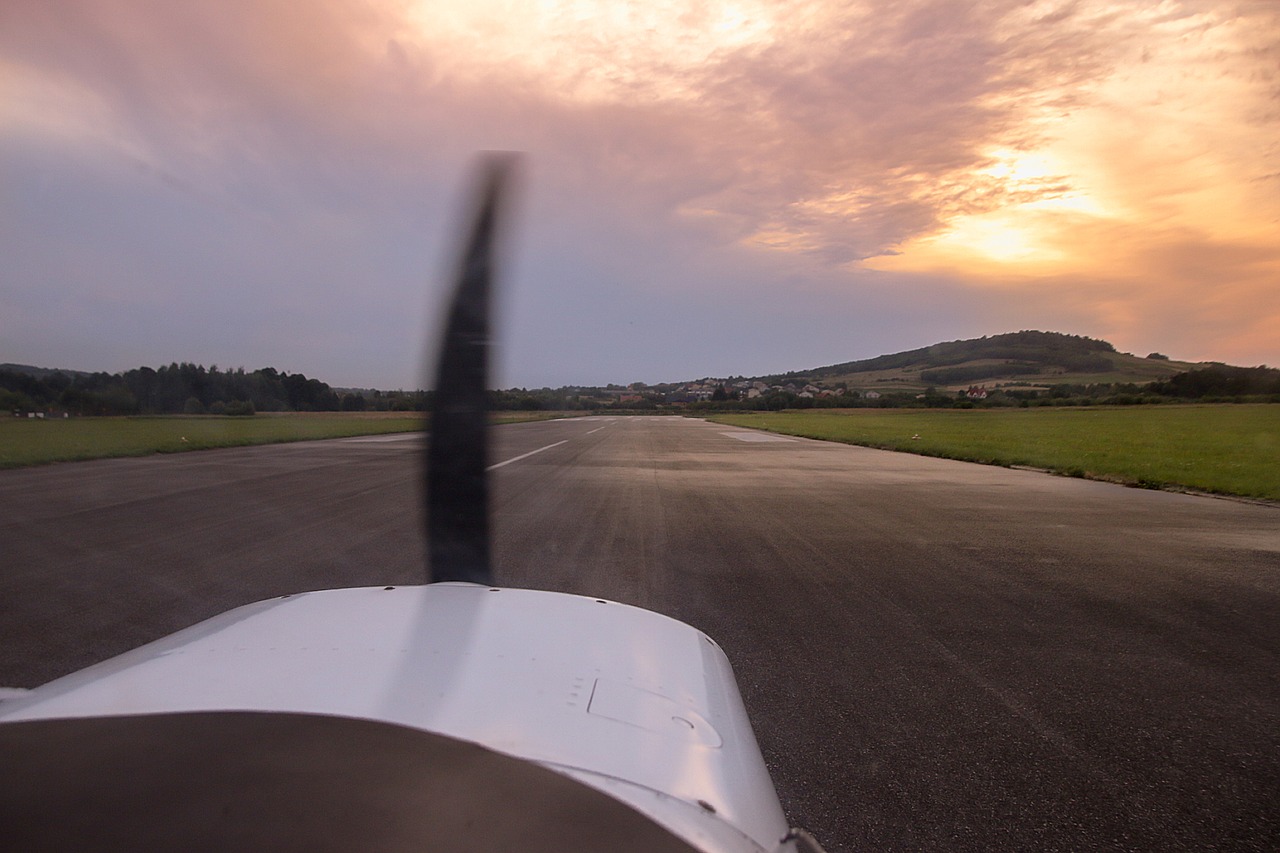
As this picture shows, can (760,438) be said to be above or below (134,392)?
below

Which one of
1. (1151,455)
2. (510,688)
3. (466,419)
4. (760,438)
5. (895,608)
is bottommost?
(760,438)

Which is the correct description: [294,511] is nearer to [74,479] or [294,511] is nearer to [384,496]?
[384,496]

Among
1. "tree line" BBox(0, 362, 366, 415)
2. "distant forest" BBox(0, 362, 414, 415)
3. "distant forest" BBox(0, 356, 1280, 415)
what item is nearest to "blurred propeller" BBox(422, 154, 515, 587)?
"distant forest" BBox(0, 356, 1280, 415)

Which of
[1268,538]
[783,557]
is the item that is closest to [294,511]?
[783,557]

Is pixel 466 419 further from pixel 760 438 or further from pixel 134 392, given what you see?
pixel 134 392

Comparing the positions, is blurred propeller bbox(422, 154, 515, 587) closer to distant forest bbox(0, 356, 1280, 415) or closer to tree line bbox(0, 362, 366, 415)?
distant forest bbox(0, 356, 1280, 415)

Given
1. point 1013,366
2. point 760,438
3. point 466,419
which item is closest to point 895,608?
point 466,419

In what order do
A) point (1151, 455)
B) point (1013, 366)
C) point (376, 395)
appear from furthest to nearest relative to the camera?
point (1013, 366) → point (1151, 455) → point (376, 395)
